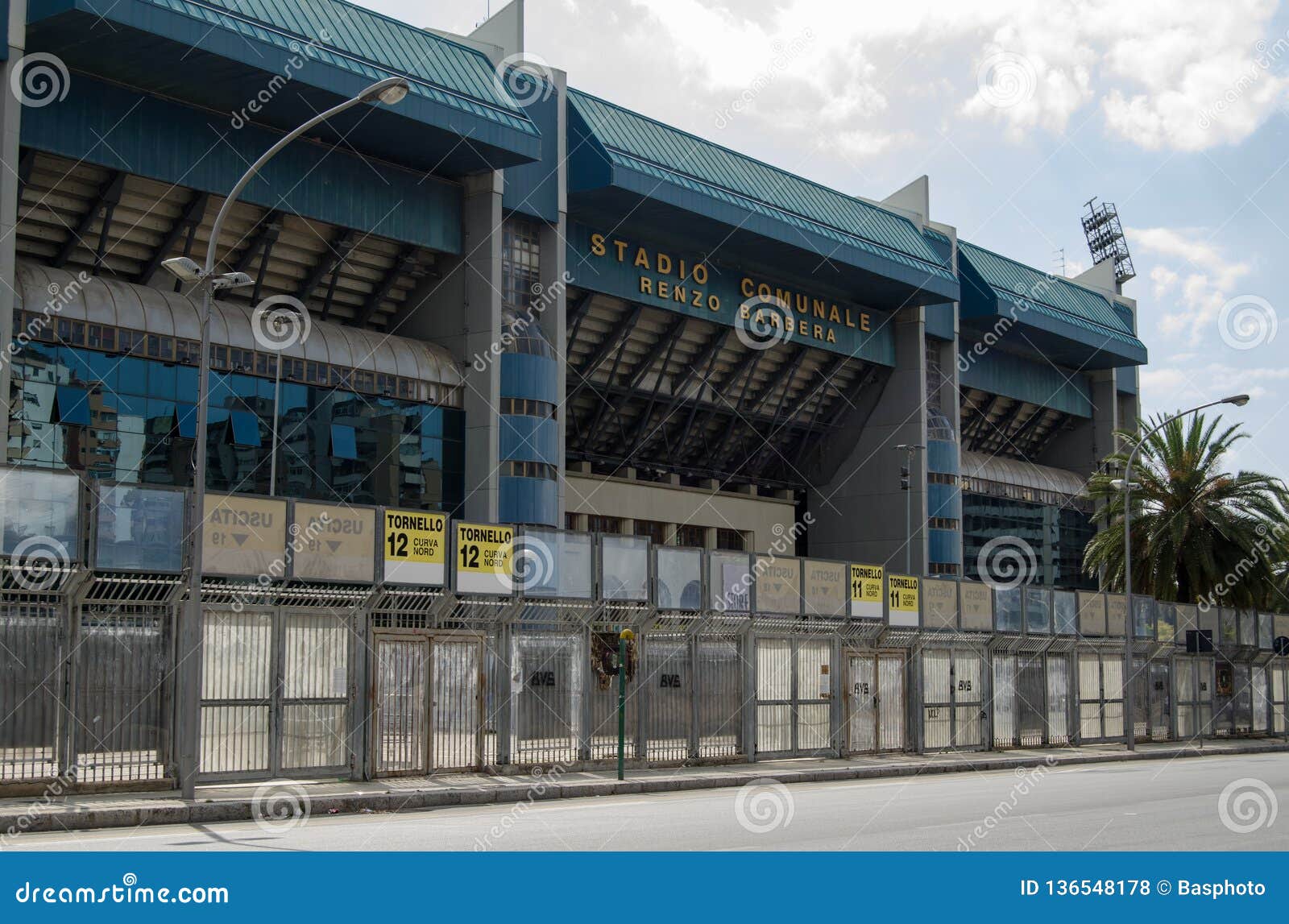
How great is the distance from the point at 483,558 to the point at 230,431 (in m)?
18.8

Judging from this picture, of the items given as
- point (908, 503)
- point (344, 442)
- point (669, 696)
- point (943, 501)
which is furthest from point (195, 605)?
point (943, 501)

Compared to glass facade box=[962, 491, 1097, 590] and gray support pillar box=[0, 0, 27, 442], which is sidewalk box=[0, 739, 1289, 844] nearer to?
gray support pillar box=[0, 0, 27, 442]

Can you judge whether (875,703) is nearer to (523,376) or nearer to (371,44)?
(523,376)

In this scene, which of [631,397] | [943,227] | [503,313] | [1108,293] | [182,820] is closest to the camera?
[182,820]

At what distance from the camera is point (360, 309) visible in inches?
1711

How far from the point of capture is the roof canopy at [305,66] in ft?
104

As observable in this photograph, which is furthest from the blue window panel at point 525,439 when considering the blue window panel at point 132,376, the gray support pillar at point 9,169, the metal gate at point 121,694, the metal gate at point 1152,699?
the metal gate at point 121,694

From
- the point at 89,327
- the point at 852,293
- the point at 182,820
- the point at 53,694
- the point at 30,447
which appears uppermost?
the point at 852,293

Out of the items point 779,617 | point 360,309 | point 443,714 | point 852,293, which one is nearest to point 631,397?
point 852,293

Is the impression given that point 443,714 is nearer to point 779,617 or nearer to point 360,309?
point 779,617

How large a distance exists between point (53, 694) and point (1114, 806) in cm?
1252

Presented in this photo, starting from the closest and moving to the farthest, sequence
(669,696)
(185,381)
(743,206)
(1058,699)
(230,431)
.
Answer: (669,696) → (1058,699) → (185,381) → (230,431) → (743,206)

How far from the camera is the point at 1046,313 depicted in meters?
62.3

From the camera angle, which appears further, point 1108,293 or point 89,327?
point 1108,293
